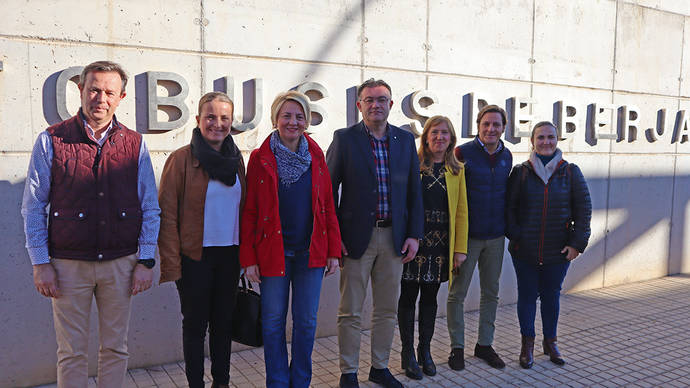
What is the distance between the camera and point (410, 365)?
3936 mm

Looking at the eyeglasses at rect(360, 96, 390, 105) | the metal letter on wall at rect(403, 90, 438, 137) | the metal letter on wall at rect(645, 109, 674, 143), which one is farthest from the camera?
the metal letter on wall at rect(645, 109, 674, 143)

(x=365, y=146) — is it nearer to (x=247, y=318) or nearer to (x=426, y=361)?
(x=247, y=318)

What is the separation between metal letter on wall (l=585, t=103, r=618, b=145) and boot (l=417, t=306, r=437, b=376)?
368 centimetres

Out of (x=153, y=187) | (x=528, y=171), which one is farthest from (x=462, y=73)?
(x=153, y=187)

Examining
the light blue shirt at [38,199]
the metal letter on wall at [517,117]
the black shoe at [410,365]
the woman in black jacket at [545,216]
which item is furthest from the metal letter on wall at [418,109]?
the light blue shirt at [38,199]

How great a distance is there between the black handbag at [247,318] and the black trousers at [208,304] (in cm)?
5

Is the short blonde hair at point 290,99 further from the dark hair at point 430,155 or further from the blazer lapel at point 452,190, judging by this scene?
the blazer lapel at point 452,190

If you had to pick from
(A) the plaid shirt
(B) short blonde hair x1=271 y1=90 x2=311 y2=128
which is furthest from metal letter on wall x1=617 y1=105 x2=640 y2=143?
(B) short blonde hair x1=271 y1=90 x2=311 y2=128

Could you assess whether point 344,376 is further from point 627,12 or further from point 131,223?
point 627,12

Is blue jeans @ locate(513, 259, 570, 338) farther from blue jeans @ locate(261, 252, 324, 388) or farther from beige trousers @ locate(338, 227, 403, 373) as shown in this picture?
blue jeans @ locate(261, 252, 324, 388)

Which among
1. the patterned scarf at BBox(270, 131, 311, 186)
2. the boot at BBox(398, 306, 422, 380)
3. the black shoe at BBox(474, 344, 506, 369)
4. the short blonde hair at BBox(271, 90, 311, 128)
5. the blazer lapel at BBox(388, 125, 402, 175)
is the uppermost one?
the short blonde hair at BBox(271, 90, 311, 128)

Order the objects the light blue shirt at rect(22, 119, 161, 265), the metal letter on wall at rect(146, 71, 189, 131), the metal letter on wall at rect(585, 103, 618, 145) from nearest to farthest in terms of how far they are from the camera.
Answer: the light blue shirt at rect(22, 119, 161, 265)
the metal letter on wall at rect(146, 71, 189, 131)
the metal letter on wall at rect(585, 103, 618, 145)

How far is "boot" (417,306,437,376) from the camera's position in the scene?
3.98 m

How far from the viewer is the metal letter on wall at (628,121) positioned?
6727 mm
